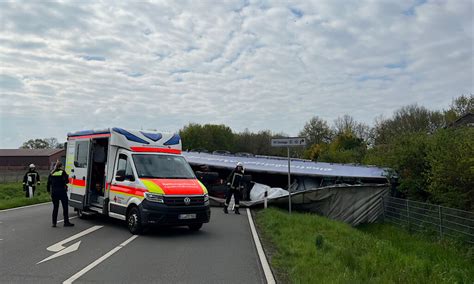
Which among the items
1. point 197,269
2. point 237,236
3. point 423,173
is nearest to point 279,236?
point 237,236

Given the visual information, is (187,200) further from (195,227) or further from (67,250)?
(67,250)

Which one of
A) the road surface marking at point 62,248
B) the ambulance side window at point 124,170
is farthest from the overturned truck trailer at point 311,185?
the road surface marking at point 62,248

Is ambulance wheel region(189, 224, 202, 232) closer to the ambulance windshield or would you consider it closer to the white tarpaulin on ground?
the ambulance windshield

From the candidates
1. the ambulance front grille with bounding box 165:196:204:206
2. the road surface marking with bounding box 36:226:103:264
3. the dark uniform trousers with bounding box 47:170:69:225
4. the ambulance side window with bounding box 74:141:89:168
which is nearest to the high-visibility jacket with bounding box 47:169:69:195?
the dark uniform trousers with bounding box 47:170:69:225

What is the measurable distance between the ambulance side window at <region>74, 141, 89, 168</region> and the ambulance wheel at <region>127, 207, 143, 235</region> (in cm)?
313

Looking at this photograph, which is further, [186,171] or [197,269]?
[186,171]

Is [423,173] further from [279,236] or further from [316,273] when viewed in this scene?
[316,273]

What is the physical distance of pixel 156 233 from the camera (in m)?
11.0

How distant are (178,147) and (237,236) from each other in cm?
338

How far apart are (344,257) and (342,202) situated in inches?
403

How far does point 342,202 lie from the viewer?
17844mm

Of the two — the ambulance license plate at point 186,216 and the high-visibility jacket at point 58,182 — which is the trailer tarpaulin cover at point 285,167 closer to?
the high-visibility jacket at point 58,182

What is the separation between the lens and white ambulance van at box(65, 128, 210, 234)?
10.3 m

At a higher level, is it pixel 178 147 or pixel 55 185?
pixel 178 147
